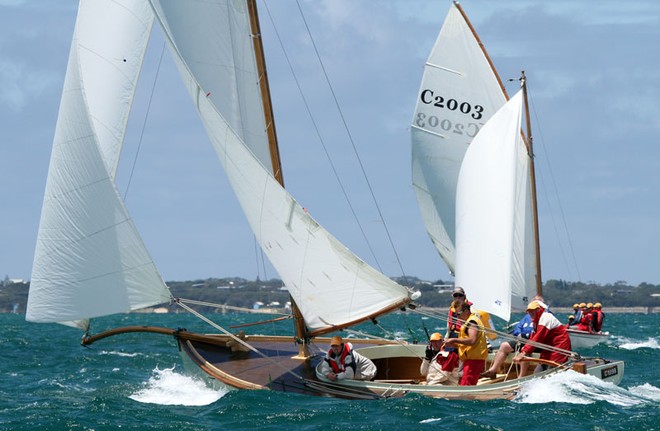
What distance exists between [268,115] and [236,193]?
1897 millimetres

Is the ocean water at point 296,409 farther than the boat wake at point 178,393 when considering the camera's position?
No

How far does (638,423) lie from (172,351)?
2005cm

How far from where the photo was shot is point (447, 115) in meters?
31.7

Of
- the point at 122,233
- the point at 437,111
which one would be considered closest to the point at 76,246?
the point at 122,233

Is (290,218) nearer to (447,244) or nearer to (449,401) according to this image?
(449,401)

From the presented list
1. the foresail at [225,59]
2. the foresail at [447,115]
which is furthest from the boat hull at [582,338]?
the foresail at [225,59]

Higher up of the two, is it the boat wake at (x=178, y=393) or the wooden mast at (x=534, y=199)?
the wooden mast at (x=534, y=199)

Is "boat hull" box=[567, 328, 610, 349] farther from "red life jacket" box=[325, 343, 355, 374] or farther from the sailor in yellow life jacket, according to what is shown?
"red life jacket" box=[325, 343, 355, 374]

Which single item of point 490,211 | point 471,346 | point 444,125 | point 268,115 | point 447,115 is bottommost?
point 471,346

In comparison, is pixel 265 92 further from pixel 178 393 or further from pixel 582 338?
pixel 582 338

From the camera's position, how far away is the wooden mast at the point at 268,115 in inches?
807

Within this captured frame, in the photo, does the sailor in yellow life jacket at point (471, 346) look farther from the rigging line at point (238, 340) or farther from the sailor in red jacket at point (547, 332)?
the rigging line at point (238, 340)

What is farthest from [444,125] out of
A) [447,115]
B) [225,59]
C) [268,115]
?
[225,59]

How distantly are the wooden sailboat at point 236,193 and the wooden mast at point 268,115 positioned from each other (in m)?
0.02
